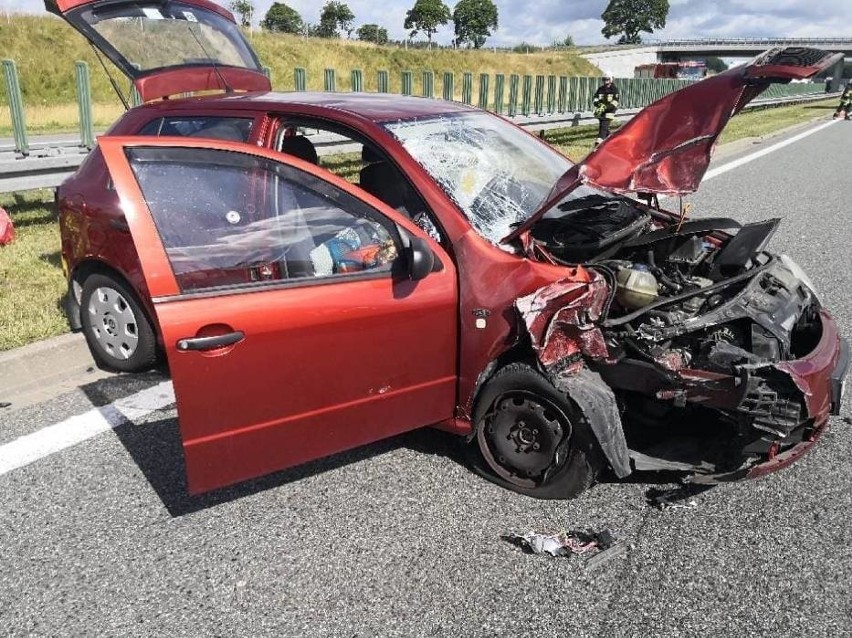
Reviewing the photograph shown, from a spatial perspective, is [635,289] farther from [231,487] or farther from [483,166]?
[231,487]

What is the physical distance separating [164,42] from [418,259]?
3567mm

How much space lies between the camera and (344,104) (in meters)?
3.62

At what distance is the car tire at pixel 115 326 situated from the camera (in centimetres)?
415

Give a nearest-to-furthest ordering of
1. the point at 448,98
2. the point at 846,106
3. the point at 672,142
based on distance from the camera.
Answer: the point at 672,142, the point at 448,98, the point at 846,106

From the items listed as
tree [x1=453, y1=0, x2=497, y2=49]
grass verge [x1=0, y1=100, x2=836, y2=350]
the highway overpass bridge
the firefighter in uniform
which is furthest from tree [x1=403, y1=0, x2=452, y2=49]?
grass verge [x1=0, y1=100, x2=836, y2=350]

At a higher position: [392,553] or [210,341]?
[210,341]

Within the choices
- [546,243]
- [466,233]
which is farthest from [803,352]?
[466,233]

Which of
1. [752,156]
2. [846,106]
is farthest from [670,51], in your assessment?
[752,156]

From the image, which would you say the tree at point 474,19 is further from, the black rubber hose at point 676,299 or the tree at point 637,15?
the black rubber hose at point 676,299

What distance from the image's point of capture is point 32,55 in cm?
3306

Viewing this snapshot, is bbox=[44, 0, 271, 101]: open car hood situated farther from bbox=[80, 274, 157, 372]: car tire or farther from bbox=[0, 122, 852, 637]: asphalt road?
bbox=[0, 122, 852, 637]: asphalt road

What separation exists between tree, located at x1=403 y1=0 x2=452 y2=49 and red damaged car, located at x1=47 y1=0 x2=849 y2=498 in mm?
105315

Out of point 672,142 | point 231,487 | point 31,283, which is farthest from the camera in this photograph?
point 31,283

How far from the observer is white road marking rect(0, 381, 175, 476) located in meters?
3.44
